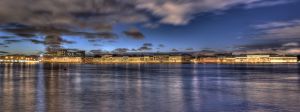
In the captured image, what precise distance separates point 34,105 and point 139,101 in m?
7.89

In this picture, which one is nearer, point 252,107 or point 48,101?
point 252,107

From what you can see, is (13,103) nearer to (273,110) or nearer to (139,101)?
(139,101)

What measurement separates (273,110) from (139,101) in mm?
10077

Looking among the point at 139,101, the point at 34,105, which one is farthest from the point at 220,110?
the point at 34,105

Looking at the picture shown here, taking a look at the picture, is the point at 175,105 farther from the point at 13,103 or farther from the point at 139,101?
the point at 13,103

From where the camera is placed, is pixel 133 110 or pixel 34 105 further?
pixel 34 105

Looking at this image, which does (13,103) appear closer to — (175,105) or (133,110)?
(133,110)

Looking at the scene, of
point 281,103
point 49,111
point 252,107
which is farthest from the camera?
point 281,103

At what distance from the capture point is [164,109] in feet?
73.8

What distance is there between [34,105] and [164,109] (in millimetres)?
9376

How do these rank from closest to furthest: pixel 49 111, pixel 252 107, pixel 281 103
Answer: pixel 49 111, pixel 252 107, pixel 281 103

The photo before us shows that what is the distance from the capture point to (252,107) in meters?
A: 23.7

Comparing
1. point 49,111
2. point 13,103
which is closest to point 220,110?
point 49,111

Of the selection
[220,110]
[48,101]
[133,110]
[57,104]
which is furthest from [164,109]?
[48,101]
